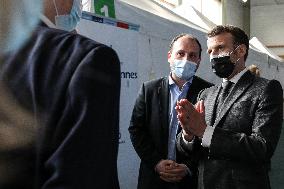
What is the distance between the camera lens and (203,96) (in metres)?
2.05

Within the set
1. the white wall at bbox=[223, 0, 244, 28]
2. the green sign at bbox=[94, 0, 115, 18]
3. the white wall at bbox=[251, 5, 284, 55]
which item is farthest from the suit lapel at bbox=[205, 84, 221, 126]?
the white wall at bbox=[251, 5, 284, 55]

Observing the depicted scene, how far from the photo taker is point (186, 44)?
7.94ft

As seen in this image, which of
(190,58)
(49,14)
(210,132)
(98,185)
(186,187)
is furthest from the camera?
(190,58)

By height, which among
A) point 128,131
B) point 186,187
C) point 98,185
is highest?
point 98,185

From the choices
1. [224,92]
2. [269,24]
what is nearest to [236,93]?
[224,92]

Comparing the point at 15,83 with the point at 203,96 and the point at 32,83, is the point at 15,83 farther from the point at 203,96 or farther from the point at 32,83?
the point at 203,96

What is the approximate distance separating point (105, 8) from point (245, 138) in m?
1.26

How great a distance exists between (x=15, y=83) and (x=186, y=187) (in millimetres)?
1672

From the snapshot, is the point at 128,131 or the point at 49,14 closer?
the point at 49,14

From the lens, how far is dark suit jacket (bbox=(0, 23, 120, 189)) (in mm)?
638

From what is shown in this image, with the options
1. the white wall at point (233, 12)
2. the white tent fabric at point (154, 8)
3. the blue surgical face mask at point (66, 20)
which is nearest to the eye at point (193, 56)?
the white tent fabric at point (154, 8)

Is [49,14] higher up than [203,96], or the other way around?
[49,14]

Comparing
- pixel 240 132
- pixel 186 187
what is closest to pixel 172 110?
pixel 186 187

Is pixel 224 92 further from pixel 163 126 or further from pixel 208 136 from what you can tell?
pixel 163 126
